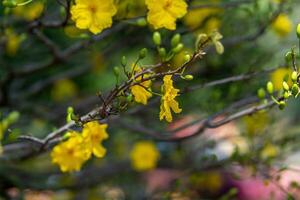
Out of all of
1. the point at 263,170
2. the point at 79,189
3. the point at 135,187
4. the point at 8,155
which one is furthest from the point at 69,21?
the point at 135,187

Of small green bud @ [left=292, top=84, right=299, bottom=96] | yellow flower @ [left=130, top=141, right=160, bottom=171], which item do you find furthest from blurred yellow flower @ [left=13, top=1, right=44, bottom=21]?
small green bud @ [left=292, top=84, right=299, bottom=96]

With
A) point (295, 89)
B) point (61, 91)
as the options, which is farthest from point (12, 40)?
point (295, 89)

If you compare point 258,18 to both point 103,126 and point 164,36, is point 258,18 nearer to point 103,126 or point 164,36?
point 164,36

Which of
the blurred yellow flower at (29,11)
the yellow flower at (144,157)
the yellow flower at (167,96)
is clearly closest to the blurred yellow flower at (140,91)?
the yellow flower at (167,96)

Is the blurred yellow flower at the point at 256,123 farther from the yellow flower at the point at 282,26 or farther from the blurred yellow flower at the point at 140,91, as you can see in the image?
the blurred yellow flower at the point at 140,91

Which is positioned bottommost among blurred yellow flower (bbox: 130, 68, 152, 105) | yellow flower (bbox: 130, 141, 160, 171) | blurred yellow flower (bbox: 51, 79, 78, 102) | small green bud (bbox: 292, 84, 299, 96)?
small green bud (bbox: 292, 84, 299, 96)

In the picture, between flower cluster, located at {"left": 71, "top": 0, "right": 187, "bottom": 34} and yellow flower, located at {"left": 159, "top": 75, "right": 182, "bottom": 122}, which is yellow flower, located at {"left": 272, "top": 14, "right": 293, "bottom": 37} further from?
yellow flower, located at {"left": 159, "top": 75, "right": 182, "bottom": 122}
